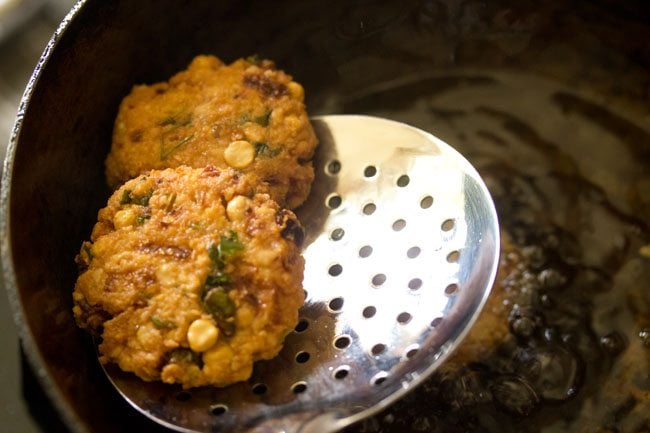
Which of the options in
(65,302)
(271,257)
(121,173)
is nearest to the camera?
(271,257)

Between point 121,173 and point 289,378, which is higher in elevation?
point 121,173

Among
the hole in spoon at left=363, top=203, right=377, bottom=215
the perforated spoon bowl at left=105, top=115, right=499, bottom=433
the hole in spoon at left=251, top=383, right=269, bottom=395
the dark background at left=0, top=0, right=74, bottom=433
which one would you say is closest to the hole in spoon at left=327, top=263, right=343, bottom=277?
the perforated spoon bowl at left=105, top=115, right=499, bottom=433

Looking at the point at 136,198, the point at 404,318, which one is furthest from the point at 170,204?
the point at 404,318

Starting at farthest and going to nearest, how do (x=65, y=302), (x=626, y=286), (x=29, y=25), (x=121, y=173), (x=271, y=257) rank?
(x=29, y=25)
(x=626, y=286)
(x=121, y=173)
(x=65, y=302)
(x=271, y=257)

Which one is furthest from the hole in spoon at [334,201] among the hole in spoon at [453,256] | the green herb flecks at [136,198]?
the green herb flecks at [136,198]

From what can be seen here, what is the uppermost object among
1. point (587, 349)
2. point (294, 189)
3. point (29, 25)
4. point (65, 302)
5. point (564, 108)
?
point (29, 25)

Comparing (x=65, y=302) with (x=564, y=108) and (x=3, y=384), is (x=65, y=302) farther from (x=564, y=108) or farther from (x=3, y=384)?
(x=564, y=108)

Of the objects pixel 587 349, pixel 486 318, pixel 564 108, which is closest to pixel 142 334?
pixel 486 318
